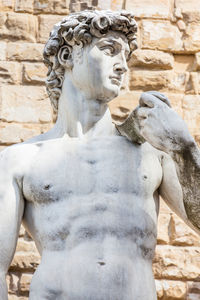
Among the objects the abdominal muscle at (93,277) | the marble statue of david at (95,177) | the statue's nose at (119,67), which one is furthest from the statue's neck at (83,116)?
the abdominal muscle at (93,277)

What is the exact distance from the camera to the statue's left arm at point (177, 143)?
11.4ft

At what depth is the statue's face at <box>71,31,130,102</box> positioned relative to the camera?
378cm

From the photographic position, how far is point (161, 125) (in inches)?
141

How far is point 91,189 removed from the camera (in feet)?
12.1

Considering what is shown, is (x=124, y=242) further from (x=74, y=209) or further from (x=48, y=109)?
(x=48, y=109)

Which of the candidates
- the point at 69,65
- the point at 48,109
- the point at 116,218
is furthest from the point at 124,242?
the point at 48,109

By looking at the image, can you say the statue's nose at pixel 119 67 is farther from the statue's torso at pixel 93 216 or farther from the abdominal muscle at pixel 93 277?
the abdominal muscle at pixel 93 277

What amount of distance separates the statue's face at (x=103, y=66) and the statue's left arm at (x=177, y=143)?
0.52ft

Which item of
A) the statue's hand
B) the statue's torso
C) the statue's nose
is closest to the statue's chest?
the statue's torso

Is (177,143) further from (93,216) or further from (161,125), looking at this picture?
(93,216)

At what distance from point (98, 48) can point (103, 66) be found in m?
0.07

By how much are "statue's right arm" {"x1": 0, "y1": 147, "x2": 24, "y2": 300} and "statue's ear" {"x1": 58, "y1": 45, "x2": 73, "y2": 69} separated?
1.35ft

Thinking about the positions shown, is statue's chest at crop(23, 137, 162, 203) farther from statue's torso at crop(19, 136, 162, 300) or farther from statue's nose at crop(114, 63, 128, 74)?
statue's nose at crop(114, 63, 128, 74)

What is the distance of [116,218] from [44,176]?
30 centimetres
